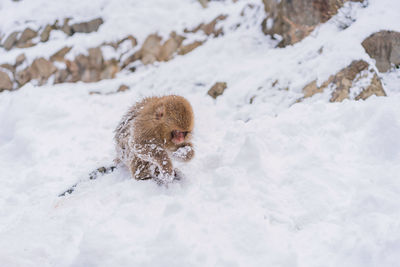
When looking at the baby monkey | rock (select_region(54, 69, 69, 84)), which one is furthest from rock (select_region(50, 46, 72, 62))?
the baby monkey

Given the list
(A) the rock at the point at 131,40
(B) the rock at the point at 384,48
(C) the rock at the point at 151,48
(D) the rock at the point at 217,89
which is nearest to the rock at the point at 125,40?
(A) the rock at the point at 131,40

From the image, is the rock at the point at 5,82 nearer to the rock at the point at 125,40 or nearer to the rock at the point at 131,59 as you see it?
the rock at the point at 125,40

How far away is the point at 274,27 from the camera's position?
580 cm

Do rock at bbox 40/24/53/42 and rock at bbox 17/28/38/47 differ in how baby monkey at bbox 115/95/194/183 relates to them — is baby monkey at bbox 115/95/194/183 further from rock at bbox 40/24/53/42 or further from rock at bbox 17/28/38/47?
rock at bbox 17/28/38/47

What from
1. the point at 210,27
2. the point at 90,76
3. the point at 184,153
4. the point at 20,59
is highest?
the point at 184,153

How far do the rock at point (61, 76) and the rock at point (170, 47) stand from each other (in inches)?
84.1

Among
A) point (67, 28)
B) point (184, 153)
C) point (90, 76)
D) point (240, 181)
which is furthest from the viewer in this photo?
point (67, 28)

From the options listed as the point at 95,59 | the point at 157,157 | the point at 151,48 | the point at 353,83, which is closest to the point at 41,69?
the point at 95,59

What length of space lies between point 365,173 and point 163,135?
1672 mm

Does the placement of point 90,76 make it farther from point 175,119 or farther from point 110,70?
point 175,119

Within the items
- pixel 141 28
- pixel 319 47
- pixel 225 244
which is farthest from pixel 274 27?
pixel 225 244

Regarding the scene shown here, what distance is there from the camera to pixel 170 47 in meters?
7.13

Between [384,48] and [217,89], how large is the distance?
8.20 ft

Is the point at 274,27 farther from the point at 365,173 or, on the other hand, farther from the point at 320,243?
the point at 320,243
